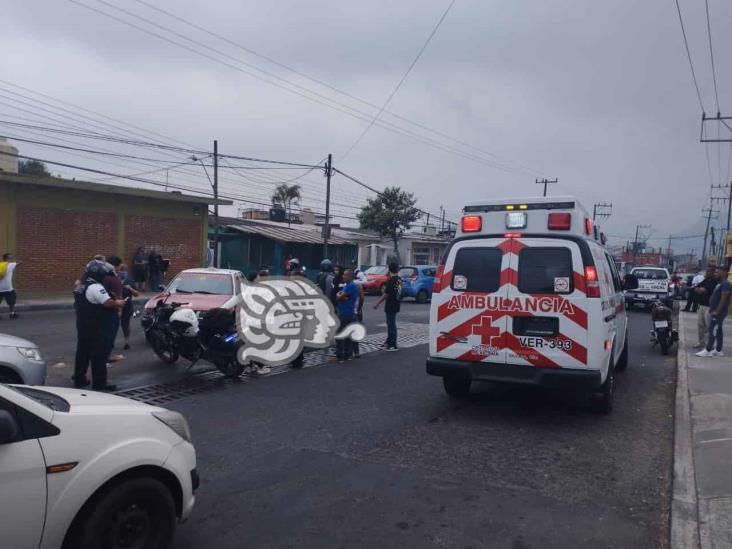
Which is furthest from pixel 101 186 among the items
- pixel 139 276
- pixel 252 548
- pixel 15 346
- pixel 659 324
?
pixel 252 548

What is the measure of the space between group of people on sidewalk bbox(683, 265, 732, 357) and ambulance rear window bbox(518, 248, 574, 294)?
6.11 m

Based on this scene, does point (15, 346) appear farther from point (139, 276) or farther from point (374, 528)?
point (139, 276)

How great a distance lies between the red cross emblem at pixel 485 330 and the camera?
22.2ft

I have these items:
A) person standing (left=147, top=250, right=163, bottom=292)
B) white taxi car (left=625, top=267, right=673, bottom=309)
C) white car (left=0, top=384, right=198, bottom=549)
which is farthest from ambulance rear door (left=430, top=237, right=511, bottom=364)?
white taxi car (left=625, top=267, right=673, bottom=309)

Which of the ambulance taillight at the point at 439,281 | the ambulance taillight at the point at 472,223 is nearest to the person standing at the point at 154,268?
the ambulance taillight at the point at 439,281

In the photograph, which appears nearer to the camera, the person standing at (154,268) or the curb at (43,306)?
the curb at (43,306)

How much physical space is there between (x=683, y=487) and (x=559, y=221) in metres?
3.03

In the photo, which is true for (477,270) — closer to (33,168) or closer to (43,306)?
(43,306)

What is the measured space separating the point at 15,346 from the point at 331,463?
353cm

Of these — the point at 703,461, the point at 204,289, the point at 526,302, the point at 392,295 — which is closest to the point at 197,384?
the point at 204,289

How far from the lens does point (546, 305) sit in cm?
652

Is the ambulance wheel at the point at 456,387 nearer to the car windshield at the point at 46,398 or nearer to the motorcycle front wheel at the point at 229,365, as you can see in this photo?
the motorcycle front wheel at the point at 229,365

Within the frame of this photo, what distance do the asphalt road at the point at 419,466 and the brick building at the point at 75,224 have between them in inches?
523

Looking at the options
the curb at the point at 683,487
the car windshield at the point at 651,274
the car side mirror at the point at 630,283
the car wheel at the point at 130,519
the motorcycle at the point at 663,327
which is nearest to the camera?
the car wheel at the point at 130,519
